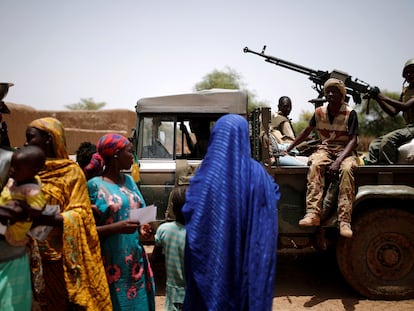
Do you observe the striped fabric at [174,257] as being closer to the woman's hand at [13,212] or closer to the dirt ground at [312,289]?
the woman's hand at [13,212]

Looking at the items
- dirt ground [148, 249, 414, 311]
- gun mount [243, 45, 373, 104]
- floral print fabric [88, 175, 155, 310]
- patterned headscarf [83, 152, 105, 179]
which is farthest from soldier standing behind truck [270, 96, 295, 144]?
floral print fabric [88, 175, 155, 310]

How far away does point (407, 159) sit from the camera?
4758 millimetres

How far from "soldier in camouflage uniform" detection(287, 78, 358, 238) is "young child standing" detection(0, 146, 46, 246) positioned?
9.62 ft

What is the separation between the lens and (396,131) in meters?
4.92

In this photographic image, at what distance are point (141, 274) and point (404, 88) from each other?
414 cm

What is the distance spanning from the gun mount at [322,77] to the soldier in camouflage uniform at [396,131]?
1.14 meters

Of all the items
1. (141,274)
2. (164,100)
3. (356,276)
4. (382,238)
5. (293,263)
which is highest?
(164,100)

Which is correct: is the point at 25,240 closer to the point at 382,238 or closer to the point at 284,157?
the point at 284,157

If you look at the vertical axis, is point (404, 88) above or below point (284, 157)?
above

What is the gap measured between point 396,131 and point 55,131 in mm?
4003

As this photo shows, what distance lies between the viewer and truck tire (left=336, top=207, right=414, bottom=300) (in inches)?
180

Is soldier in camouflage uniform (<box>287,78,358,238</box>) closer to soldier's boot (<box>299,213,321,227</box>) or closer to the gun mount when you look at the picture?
soldier's boot (<box>299,213,321,227</box>)

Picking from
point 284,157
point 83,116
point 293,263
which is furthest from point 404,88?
point 83,116

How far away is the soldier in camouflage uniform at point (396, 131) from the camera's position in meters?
4.89
